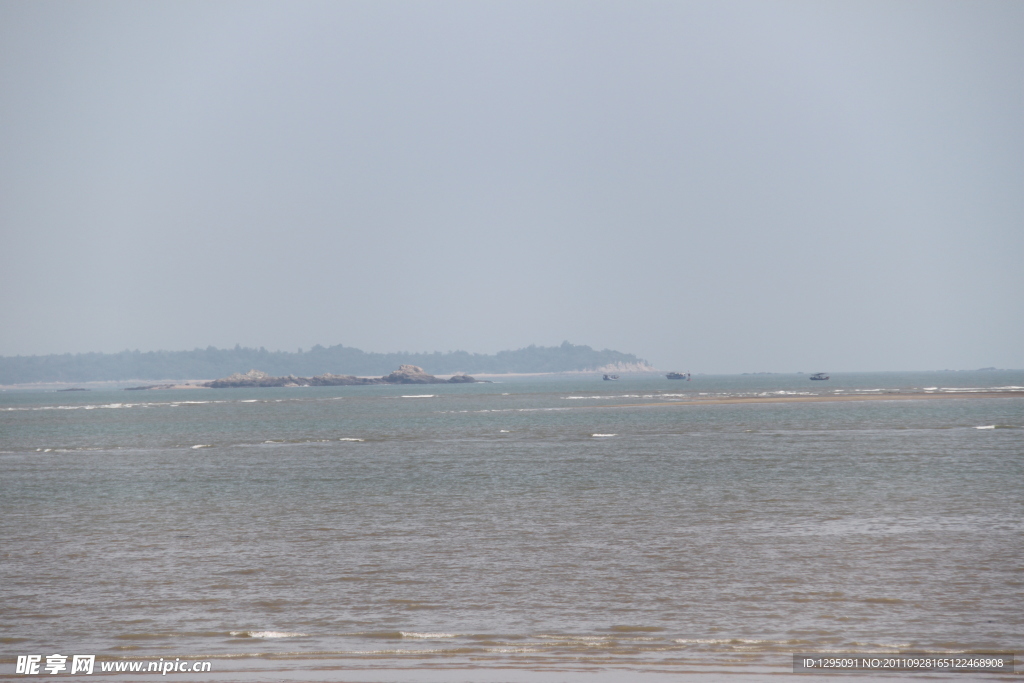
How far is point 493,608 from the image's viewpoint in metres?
17.6

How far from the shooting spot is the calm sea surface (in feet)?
50.6

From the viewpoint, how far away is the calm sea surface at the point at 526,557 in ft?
50.6

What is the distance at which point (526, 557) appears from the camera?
23047mm

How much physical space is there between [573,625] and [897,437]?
56441 millimetres

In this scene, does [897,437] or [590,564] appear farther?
[897,437]

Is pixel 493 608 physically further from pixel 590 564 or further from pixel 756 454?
pixel 756 454

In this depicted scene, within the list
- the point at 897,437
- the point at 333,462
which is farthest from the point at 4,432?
the point at 897,437

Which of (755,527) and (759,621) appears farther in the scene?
(755,527)

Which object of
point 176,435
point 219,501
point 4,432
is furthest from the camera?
point 4,432

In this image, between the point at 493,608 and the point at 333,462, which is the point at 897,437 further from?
the point at 493,608

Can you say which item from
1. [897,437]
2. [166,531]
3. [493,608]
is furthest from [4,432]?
[493,608]

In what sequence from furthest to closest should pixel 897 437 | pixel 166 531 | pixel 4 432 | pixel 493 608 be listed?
pixel 4 432, pixel 897 437, pixel 166 531, pixel 493 608

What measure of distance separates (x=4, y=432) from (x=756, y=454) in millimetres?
89695

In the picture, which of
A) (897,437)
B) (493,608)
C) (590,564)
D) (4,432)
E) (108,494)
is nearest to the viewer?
(493,608)
